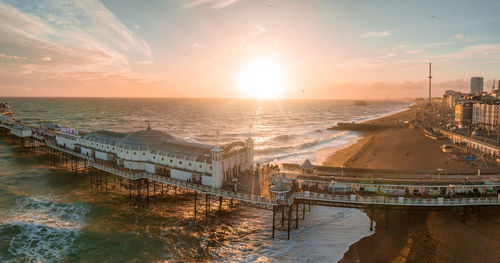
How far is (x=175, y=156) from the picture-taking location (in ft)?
144

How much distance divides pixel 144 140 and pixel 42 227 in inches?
711

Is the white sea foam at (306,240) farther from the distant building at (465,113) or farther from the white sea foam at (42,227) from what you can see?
the distant building at (465,113)

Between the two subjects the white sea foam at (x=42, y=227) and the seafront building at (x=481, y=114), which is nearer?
the white sea foam at (x=42, y=227)

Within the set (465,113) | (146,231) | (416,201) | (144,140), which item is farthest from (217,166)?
(465,113)

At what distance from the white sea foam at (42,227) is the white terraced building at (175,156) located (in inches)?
412

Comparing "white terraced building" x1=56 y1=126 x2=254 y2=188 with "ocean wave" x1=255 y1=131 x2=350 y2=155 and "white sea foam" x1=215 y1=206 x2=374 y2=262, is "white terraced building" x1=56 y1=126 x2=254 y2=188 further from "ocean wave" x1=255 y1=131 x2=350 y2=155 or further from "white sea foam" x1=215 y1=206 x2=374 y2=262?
"ocean wave" x1=255 y1=131 x2=350 y2=155

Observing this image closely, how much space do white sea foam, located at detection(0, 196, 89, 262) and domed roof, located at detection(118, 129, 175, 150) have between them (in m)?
11.3

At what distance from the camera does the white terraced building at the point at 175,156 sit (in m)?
40.4

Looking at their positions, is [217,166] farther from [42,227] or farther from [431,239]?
[431,239]

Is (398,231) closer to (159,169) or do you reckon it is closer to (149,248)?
(149,248)

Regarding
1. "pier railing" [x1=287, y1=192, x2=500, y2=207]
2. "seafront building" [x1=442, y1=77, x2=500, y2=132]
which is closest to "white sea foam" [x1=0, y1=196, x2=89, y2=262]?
"pier railing" [x1=287, y1=192, x2=500, y2=207]

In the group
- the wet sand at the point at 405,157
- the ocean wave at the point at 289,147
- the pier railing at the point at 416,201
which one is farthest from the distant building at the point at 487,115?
→ the pier railing at the point at 416,201

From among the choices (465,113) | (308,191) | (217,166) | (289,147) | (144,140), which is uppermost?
(465,113)

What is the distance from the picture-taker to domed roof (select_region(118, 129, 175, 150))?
1864 inches
